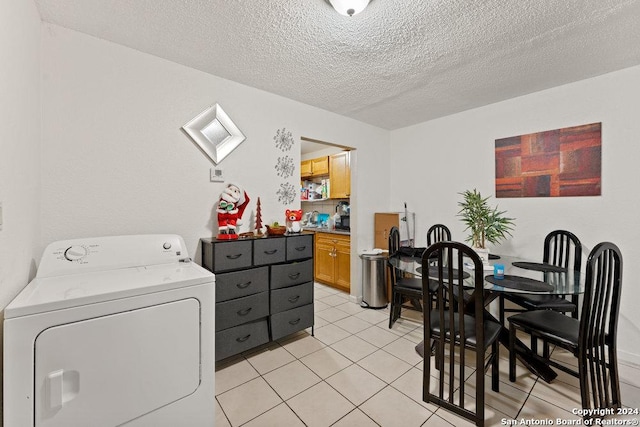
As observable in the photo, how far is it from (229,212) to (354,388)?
173 cm

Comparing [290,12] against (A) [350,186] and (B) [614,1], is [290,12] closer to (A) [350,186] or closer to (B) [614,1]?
(B) [614,1]

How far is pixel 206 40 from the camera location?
1962 millimetres

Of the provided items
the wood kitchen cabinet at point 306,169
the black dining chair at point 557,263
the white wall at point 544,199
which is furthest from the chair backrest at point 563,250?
the wood kitchen cabinet at point 306,169

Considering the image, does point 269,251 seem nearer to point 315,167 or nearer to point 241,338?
point 241,338

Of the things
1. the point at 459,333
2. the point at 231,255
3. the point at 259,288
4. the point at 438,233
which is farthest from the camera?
the point at 438,233

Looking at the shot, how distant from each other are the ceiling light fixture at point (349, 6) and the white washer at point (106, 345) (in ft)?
5.76

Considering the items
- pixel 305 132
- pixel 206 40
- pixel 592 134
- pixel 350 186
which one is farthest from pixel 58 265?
pixel 592 134

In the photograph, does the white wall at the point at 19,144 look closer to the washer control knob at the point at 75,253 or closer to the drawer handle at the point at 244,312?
the washer control knob at the point at 75,253

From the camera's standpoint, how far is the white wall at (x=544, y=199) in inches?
91.8

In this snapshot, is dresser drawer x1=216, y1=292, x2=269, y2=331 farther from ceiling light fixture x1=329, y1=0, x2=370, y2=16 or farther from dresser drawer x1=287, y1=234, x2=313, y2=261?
ceiling light fixture x1=329, y1=0, x2=370, y2=16

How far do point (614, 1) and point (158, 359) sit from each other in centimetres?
324

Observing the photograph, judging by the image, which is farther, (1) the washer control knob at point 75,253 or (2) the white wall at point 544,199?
(2) the white wall at point 544,199

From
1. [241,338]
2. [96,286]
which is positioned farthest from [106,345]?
[241,338]

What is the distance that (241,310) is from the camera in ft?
7.47
